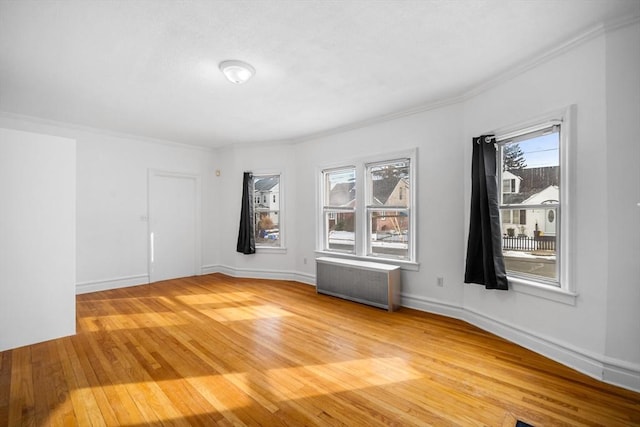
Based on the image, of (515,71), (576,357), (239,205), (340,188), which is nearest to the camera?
(576,357)

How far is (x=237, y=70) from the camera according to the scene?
2.72 m

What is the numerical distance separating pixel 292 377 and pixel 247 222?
148 inches

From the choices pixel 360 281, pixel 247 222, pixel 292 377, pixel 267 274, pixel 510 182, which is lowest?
pixel 292 377

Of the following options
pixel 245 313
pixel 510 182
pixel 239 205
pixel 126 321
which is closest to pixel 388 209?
pixel 510 182

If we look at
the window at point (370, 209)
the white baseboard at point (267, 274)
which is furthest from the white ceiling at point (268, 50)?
the white baseboard at point (267, 274)

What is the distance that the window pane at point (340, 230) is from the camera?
15.9ft

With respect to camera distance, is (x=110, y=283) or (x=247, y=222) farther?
(x=247, y=222)

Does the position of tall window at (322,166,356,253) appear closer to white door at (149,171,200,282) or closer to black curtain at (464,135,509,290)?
black curtain at (464,135,509,290)

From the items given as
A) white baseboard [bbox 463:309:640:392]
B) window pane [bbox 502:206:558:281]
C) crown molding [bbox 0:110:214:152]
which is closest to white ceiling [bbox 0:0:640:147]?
crown molding [bbox 0:110:214:152]

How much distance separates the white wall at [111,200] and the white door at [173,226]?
Result: 133mm

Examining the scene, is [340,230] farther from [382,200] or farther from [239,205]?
[239,205]

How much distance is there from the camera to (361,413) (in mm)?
1872

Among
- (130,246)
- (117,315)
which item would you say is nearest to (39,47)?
(117,315)

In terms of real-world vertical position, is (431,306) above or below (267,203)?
below
